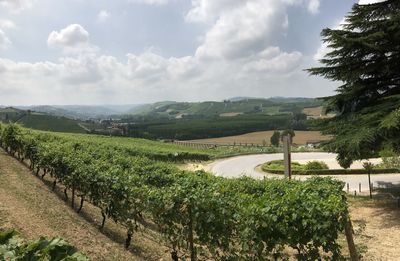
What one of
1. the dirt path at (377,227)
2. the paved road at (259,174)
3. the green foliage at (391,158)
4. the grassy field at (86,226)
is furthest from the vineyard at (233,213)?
A: the green foliage at (391,158)

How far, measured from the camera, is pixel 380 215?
19.6 meters

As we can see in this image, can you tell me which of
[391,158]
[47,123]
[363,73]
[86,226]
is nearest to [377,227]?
[363,73]

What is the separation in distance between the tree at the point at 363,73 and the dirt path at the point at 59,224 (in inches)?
482

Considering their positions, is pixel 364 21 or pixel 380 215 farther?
pixel 364 21

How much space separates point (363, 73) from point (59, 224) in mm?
18834

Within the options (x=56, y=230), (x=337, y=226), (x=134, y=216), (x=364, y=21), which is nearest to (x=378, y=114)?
(x=364, y=21)

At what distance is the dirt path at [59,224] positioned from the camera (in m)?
11.4

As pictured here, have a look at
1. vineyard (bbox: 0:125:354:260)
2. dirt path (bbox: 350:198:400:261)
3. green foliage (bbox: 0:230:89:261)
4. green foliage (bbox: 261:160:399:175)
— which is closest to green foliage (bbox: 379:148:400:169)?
dirt path (bbox: 350:198:400:261)

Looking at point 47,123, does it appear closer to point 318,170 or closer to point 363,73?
point 318,170

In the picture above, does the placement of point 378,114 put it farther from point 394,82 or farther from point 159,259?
point 159,259

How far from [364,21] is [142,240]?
1881cm

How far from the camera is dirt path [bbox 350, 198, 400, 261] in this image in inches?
534

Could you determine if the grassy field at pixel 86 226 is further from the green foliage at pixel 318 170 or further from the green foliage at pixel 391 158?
the green foliage at pixel 318 170

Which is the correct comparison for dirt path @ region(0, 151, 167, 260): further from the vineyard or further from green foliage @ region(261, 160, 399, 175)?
green foliage @ region(261, 160, 399, 175)
